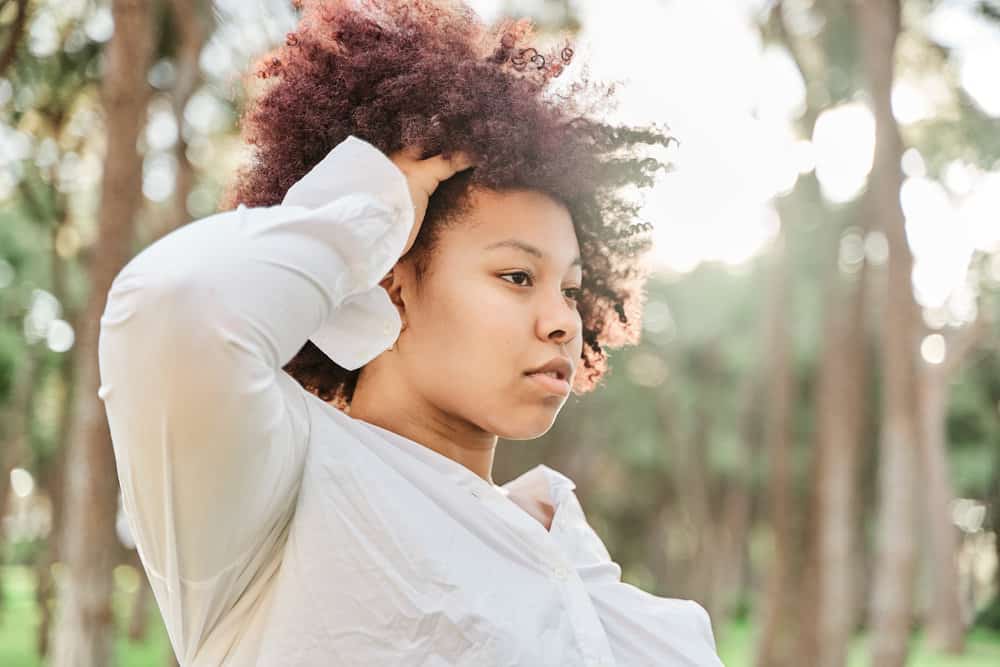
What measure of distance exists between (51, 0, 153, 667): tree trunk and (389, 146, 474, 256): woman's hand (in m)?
4.76

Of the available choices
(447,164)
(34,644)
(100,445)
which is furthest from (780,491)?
(34,644)

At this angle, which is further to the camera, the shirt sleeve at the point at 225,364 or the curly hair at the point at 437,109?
the curly hair at the point at 437,109

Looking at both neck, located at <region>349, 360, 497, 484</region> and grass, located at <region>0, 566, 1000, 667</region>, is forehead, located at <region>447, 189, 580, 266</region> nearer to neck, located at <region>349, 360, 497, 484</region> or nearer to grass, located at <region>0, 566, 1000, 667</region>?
neck, located at <region>349, 360, 497, 484</region>

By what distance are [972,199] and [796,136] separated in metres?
4.40

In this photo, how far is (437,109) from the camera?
5.74ft

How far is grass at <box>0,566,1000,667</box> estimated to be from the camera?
16094 millimetres

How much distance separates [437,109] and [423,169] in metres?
Answer: 0.10

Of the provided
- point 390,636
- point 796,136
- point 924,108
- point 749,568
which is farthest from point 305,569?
point 749,568

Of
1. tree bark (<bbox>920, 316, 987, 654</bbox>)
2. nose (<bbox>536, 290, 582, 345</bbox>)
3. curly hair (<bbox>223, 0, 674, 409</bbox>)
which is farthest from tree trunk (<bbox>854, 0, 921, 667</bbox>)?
tree bark (<bbox>920, 316, 987, 654</bbox>)

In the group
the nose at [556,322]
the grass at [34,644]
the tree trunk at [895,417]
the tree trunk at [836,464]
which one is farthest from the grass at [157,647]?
the nose at [556,322]

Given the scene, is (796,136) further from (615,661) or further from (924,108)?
(615,661)

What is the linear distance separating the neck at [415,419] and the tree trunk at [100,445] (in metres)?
4.65

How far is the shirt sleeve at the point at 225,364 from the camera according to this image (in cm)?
115

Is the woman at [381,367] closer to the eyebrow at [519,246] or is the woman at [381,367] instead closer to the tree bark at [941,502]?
the eyebrow at [519,246]
